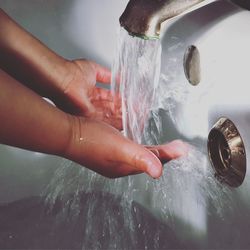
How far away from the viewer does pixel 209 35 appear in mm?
658

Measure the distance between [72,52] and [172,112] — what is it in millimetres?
268

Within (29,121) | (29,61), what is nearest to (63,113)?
(29,121)

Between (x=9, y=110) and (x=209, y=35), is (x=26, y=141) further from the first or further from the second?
(x=209, y=35)

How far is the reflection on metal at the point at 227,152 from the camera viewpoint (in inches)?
23.0

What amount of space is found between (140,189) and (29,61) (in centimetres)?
36

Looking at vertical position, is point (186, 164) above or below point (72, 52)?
below

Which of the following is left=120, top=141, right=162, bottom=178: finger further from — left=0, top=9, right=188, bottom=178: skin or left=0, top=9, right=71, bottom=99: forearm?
left=0, top=9, right=71, bottom=99: forearm

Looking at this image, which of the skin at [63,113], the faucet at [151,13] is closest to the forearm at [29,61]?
the skin at [63,113]

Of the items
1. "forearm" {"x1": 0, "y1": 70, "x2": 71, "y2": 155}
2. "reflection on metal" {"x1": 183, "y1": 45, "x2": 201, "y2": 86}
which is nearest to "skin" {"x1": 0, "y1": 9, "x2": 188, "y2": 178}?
"forearm" {"x1": 0, "y1": 70, "x2": 71, "y2": 155}

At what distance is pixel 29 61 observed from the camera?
2.58ft

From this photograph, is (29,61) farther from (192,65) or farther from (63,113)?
(192,65)

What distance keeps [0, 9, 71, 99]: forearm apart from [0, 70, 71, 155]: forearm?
0.19 meters

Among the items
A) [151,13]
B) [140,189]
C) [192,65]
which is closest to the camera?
[151,13]

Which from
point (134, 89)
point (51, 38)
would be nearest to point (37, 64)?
point (51, 38)
